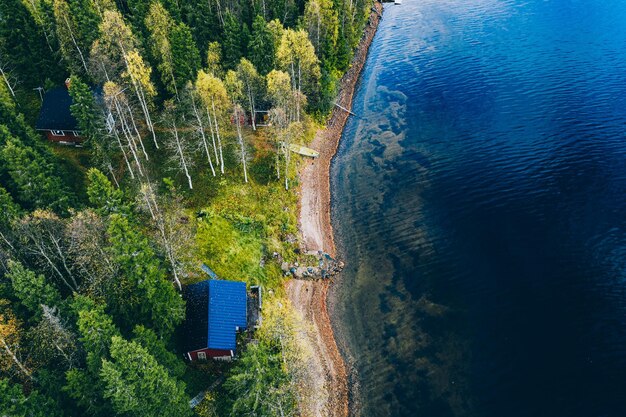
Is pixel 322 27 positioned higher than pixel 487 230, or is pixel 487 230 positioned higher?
pixel 322 27

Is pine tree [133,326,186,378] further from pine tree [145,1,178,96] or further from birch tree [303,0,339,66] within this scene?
birch tree [303,0,339,66]

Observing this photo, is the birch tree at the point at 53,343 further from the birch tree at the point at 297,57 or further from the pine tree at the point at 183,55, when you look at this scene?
the pine tree at the point at 183,55

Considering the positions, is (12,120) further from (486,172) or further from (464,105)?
(464,105)

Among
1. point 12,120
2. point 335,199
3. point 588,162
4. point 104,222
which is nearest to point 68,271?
point 104,222

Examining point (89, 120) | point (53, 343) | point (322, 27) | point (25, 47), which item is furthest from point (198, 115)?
point (25, 47)

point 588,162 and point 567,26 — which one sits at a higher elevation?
point 567,26

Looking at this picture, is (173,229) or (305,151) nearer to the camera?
A: (173,229)

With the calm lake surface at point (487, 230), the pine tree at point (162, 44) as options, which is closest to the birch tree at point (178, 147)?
the pine tree at point (162, 44)

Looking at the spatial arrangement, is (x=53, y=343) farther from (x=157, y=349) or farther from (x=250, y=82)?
(x=250, y=82)
